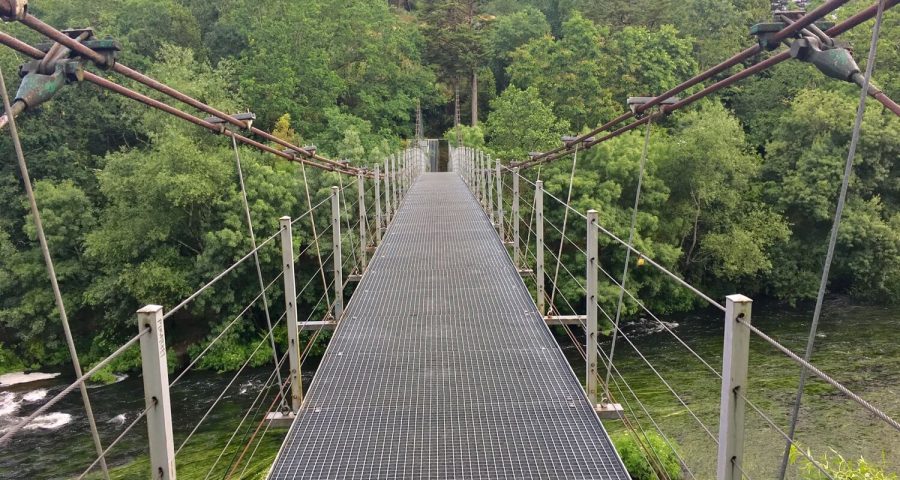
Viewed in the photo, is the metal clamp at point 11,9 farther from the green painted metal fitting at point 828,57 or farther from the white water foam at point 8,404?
the white water foam at point 8,404

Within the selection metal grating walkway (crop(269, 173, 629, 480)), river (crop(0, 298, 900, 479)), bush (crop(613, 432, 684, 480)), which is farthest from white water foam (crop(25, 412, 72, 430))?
bush (crop(613, 432, 684, 480))

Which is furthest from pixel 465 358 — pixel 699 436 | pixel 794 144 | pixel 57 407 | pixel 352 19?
pixel 352 19

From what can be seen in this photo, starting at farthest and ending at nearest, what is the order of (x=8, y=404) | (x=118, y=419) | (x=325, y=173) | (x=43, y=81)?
(x=325, y=173)
(x=8, y=404)
(x=118, y=419)
(x=43, y=81)

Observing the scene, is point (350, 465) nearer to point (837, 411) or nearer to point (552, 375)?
point (552, 375)

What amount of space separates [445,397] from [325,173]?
36.7 ft

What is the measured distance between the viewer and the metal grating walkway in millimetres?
2357

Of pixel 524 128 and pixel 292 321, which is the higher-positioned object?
pixel 524 128

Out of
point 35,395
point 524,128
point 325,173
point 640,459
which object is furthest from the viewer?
point 524,128

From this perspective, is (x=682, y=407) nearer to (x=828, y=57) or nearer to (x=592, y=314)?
(x=592, y=314)

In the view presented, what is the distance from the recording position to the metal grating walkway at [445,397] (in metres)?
2.36

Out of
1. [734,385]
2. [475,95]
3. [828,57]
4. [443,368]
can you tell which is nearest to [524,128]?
[475,95]

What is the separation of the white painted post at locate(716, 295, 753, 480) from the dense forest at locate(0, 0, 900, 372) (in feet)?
39.5

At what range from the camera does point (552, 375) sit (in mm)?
3143

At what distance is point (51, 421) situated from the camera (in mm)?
10445
